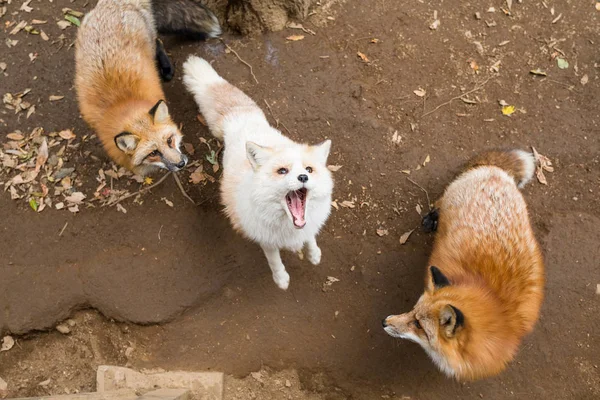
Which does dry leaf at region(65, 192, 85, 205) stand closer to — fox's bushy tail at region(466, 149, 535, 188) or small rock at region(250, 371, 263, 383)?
small rock at region(250, 371, 263, 383)

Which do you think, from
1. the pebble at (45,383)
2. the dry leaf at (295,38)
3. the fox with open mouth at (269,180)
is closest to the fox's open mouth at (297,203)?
the fox with open mouth at (269,180)

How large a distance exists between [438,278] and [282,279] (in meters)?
1.62

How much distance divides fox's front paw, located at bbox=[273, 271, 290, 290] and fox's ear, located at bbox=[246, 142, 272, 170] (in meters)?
1.39

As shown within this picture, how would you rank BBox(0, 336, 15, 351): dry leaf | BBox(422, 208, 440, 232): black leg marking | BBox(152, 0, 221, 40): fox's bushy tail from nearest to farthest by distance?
1. BBox(0, 336, 15, 351): dry leaf
2. BBox(422, 208, 440, 232): black leg marking
3. BBox(152, 0, 221, 40): fox's bushy tail

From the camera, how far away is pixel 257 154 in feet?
10.5

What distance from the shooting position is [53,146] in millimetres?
5133

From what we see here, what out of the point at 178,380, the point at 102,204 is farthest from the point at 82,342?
the point at 102,204

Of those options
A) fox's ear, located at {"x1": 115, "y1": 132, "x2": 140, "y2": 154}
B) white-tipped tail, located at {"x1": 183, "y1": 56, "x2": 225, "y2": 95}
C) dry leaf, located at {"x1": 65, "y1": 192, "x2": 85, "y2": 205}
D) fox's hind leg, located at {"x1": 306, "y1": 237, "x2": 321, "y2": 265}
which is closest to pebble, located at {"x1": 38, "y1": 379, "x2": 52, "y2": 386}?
dry leaf, located at {"x1": 65, "y1": 192, "x2": 85, "y2": 205}

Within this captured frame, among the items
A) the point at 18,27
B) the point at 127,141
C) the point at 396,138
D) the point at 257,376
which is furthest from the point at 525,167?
the point at 18,27

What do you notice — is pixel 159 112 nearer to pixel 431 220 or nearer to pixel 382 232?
pixel 382 232

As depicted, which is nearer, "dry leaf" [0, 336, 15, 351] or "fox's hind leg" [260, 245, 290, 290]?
"fox's hind leg" [260, 245, 290, 290]

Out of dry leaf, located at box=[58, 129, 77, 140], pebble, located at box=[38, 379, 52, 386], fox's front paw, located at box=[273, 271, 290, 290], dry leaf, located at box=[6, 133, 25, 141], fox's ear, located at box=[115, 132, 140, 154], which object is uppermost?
fox's ear, located at box=[115, 132, 140, 154]

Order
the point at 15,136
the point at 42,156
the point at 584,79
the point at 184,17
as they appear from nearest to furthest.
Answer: the point at 42,156 < the point at 15,136 < the point at 184,17 < the point at 584,79

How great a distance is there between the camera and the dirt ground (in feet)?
13.9
